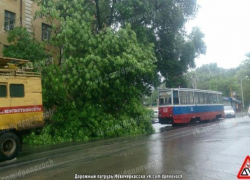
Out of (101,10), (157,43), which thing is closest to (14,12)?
(101,10)

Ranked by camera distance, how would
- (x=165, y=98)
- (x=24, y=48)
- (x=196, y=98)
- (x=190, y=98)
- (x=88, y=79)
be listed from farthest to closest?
(x=196, y=98), (x=190, y=98), (x=165, y=98), (x=24, y=48), (x=88, y=79)

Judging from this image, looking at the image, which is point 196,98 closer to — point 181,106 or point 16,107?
point 181,106

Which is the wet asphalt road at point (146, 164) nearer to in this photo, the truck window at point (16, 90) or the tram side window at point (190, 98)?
the truck window at point (16, 90)

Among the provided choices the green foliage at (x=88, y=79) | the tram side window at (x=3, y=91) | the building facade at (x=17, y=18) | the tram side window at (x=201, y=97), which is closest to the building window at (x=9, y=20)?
the building facade at (x=17, y=18)

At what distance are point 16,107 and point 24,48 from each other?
652 cm

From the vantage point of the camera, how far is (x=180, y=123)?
944 inches

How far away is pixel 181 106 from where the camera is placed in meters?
23.1

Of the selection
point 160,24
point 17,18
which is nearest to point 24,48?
point 17,18

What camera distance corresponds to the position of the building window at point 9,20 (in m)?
20.2

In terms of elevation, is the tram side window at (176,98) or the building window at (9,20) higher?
the building window at (9,20)

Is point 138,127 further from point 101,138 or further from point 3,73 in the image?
point 3,73

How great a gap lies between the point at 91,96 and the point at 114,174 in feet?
30.3

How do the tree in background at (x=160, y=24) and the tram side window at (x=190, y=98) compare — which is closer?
the tree in background at (x=160, y=24)

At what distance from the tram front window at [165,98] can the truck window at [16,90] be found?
47.2 ft
